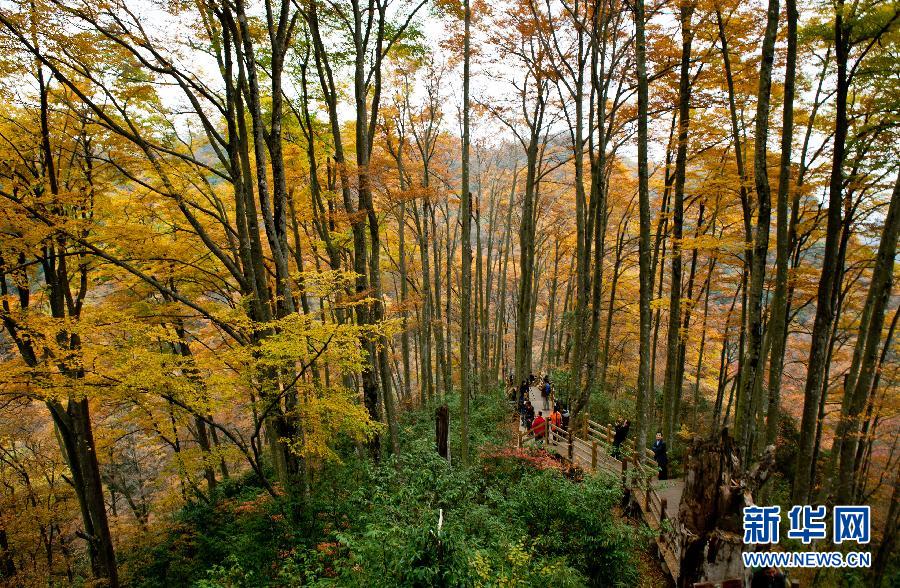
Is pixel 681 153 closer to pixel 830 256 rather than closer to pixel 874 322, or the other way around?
pixel 830 256

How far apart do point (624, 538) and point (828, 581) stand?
4.54m

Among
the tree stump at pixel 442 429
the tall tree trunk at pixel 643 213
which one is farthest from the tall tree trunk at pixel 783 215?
the tree stump at pixel 442 429

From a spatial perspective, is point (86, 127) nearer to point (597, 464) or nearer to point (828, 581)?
point (597, 464)

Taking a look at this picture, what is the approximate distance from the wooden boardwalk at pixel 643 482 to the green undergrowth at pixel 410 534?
81 cm

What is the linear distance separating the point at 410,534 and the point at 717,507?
3107 millimetres

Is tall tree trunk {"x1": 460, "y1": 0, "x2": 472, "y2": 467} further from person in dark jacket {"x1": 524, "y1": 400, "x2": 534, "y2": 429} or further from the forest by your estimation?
person in dark jacket {"x1": 524, "y1": 400, "x2": 534, "y2": 429}

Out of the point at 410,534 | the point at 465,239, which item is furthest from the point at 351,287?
the point at 410,534

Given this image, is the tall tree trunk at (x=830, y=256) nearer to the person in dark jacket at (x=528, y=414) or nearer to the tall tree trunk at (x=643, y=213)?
the tall tree trunk at (x=643, y=213)

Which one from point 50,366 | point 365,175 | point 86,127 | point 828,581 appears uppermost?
point 86,127

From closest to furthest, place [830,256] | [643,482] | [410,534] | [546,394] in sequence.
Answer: [410,534] → [830,256] → [643,482] → [546,394]

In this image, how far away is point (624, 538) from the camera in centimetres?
580

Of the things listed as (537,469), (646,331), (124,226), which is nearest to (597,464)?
(537,469)

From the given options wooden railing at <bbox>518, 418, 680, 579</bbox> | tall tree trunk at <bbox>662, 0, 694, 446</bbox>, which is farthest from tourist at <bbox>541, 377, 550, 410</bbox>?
tall tree trunk at <bbox>662, 0, 694, 446</bbox>

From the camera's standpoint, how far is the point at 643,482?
7793 millimetres
